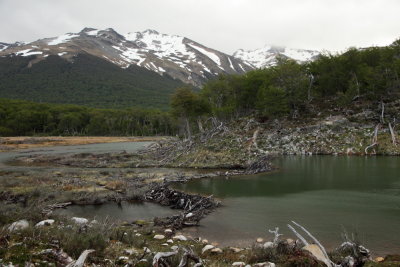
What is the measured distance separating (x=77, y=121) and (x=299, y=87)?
119 m

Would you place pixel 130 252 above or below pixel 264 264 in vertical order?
above

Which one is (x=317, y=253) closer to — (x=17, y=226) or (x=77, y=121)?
(x=17, y=226)

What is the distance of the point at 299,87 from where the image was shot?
72.2 m

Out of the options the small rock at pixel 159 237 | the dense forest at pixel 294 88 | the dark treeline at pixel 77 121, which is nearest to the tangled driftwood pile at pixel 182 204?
the small rock at pixel 159 237

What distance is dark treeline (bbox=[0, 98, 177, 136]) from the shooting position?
5768 inches

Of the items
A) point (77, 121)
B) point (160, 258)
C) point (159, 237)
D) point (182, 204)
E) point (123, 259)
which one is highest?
point (77, 121)

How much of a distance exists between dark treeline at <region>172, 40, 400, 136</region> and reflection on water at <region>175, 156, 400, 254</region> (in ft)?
97.7

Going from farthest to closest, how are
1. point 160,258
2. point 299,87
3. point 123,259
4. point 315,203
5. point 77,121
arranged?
1. point 77,121
2. point 299,87
3. point 315,203
4. point 123,259
5. point 160,258

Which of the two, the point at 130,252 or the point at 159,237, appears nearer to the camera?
the point at 130,252

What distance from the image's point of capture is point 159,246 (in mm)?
14172

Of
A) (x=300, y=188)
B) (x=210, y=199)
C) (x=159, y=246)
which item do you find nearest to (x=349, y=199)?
(x=300, y=188)

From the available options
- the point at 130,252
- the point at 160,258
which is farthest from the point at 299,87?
the point at 160,258

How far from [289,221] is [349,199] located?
8.23 m

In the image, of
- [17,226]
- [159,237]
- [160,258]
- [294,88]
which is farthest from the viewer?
[294,88]
